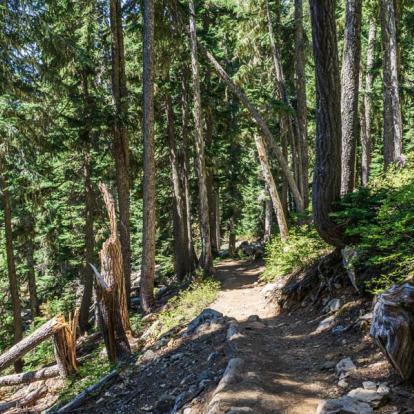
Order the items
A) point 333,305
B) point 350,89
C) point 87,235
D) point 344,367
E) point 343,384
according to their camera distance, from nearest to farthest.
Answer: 1. point 343,384
2. point 344,367
3. point 333,305
4. point 350,89
5. point 87,235

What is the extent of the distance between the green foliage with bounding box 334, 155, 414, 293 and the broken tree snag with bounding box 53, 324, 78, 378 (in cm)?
702

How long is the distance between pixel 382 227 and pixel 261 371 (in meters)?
2.48

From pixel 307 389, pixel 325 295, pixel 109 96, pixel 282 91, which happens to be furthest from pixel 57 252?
pixel 307 389

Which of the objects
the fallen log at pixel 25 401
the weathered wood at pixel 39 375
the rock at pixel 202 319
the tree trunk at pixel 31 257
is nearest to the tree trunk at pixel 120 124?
the weathered wood at pixel 39 375

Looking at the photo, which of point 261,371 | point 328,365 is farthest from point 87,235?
point 328,365

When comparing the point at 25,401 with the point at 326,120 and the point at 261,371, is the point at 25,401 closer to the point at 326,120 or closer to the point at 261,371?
the point at 261,371

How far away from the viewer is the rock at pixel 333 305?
6.74m

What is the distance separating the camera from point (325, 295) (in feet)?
25.0

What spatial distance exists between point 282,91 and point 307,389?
1275 centimetres

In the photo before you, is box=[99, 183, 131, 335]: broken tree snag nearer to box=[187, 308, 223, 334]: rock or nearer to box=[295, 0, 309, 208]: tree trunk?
box=[187, 308, 223, 334]: rock

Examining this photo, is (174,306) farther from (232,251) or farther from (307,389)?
(232,251)

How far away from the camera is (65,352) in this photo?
30.5 ft

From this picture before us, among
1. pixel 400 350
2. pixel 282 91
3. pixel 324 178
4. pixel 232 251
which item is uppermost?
pixel 282 91

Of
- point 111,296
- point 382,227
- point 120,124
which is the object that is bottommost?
point 111,296
